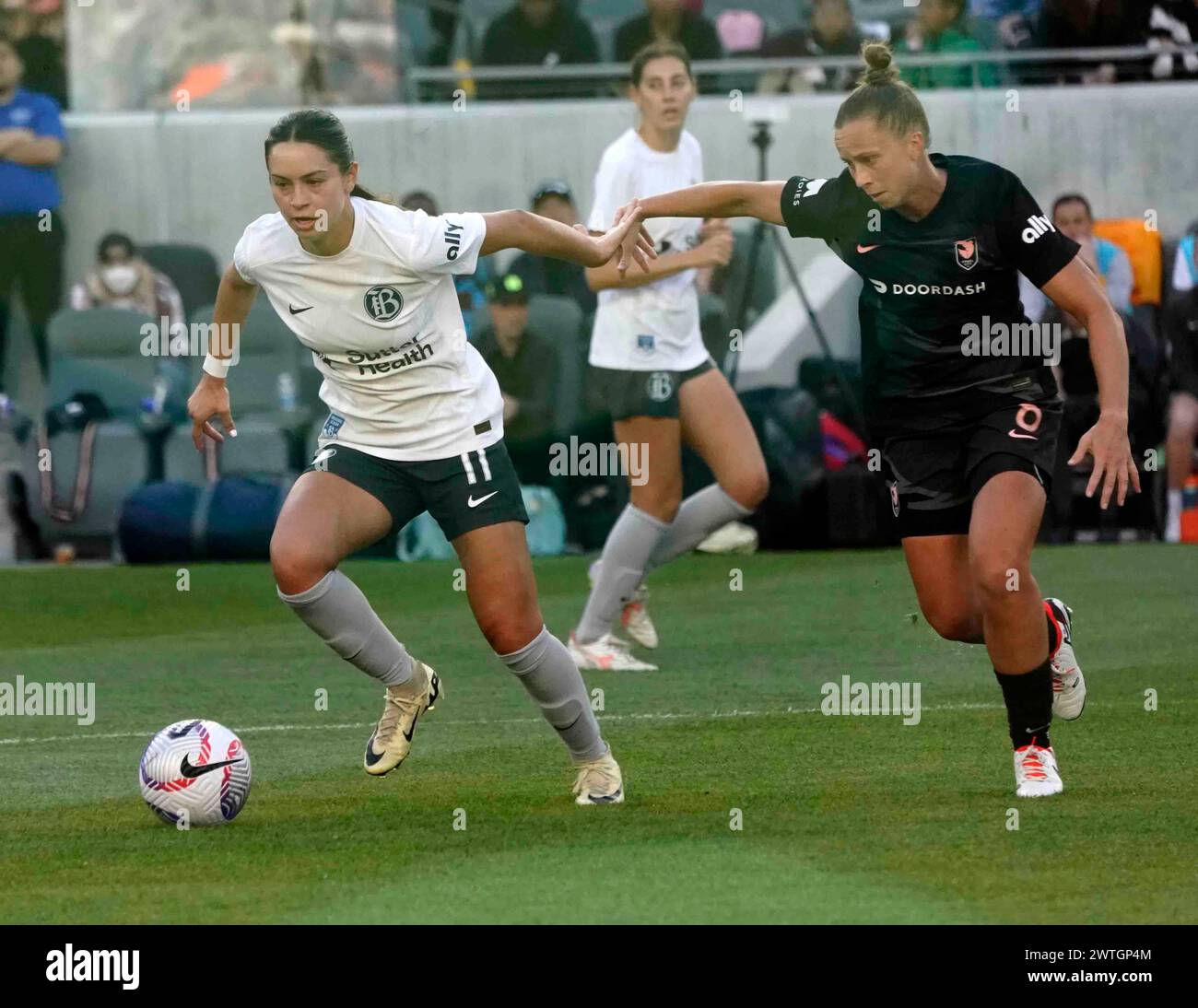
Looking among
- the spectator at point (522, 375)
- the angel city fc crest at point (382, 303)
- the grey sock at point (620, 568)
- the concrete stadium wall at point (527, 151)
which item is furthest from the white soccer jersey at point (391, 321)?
the concrete stadium wall at point (527, 151)

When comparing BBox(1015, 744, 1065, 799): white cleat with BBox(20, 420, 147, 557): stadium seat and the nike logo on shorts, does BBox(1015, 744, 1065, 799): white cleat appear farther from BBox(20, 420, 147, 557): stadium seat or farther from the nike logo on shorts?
BBox(20, 420, 147, 557): stadium seat

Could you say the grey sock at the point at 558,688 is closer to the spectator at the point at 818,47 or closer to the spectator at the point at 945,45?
the spectator at the point at 818,47

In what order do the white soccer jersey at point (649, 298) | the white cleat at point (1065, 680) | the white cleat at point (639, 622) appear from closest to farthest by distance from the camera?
the white cleat at point (1065, 680), the white soccer jersey at point (649, 298), the white cleat at point (639, 622)

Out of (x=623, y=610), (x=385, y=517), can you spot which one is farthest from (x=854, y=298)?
(x=385, y=517)

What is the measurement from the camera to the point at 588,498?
14.7 metres

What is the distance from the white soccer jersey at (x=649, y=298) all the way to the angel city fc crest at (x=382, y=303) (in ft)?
11.3

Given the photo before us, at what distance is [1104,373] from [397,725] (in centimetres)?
247

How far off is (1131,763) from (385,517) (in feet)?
8.46

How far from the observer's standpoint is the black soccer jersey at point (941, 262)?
6602 mm

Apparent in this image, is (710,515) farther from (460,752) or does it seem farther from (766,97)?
(766,97)

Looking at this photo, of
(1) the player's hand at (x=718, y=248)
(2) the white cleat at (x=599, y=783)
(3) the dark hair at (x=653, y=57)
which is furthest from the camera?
(3) the dark hair at (x=653, y=57)

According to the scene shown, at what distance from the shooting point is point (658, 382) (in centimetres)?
989
